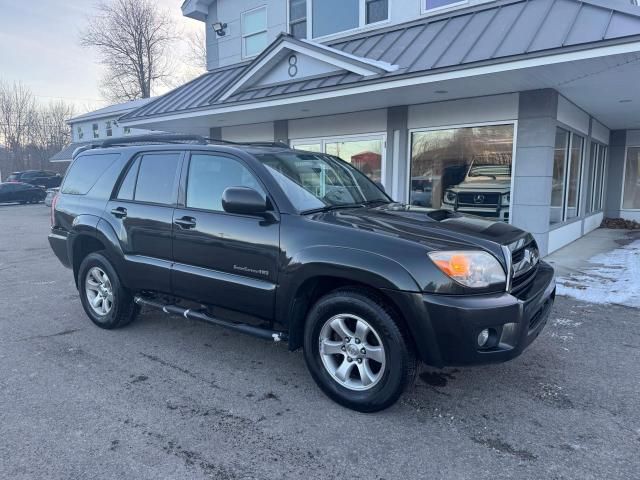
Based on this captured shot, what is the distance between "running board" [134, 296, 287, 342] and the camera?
346cm

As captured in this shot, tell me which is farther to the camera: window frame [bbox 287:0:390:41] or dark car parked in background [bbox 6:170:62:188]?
dark car parked in background [bbox 6:170:62:188]

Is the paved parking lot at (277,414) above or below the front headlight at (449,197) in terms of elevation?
below

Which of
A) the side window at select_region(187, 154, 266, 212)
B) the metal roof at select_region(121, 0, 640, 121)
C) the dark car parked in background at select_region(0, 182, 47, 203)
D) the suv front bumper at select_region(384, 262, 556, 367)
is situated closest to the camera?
the suv front bumper at select_region(384, 262, 556, 367)

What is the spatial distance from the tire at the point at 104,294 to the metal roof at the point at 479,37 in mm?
5246

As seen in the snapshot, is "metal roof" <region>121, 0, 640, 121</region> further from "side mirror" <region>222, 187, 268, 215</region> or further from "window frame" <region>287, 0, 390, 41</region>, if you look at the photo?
"side mirror" <region>222, 187, 268, 215</region>

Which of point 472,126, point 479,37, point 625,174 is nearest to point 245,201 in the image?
point 479,37

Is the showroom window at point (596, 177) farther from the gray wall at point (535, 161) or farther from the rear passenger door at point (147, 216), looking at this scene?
the rear passenger door at point (147, 216)

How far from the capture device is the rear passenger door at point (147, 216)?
412cm

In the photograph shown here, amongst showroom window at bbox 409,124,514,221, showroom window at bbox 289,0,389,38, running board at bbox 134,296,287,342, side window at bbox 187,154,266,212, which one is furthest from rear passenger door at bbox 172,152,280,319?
showroom window at bbox 289,0,389,38

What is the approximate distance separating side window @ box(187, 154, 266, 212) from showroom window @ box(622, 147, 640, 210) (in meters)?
14.3

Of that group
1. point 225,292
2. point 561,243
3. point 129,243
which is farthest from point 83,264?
point 561,243

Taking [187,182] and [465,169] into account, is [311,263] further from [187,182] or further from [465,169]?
[465,169]

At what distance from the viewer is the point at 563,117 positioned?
27.4ft

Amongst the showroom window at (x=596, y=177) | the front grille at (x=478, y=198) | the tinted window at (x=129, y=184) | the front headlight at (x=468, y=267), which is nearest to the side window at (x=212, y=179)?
the tinted window at (x=129, y=184)
